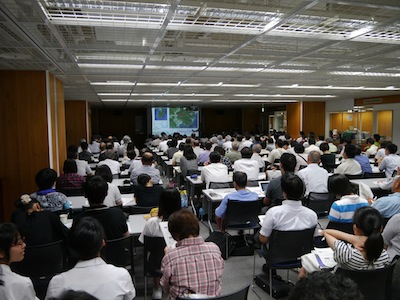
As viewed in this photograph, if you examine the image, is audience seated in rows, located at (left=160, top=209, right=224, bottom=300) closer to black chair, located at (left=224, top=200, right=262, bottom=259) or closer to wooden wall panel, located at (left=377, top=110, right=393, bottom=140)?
black chair, located at (left=224, top=200, right=262, bottom=259)

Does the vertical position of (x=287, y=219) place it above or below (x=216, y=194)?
above

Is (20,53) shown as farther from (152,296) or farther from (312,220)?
(312,220)

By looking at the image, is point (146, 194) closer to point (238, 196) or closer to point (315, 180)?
point (238, 196)

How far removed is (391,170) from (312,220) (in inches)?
170

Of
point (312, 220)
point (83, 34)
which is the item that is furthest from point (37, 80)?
point (312, 220)

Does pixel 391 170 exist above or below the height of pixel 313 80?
below

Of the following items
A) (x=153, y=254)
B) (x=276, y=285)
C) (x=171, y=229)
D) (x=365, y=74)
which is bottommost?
(x=276, y=285)

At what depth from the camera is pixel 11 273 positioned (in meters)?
1.91

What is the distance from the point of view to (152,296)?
3.47 m

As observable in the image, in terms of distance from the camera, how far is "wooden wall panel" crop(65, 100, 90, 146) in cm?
1307

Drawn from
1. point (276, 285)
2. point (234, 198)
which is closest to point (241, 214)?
point (234, 198)

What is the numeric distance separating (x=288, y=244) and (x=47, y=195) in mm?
2664

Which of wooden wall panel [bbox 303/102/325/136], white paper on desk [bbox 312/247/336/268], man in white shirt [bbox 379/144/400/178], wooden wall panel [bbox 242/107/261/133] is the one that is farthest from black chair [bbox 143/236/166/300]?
wooden wall panel [bbox 242/107/261/133]

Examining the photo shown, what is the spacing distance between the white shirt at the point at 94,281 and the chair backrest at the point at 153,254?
3.63 ft
